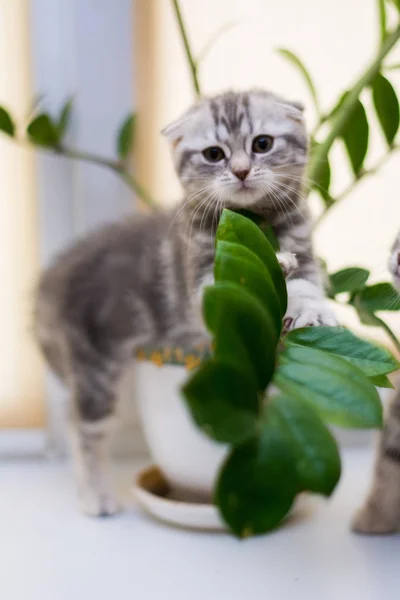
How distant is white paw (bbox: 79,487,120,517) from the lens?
3.27ft

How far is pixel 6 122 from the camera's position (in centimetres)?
108

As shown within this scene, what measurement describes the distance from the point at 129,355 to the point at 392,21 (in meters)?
0.88

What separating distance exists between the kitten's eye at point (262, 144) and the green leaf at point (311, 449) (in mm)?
472

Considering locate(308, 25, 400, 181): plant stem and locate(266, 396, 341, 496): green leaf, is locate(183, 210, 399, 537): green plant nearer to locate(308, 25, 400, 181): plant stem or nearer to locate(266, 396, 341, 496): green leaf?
locate(266, 396, 341, 496): green leaf

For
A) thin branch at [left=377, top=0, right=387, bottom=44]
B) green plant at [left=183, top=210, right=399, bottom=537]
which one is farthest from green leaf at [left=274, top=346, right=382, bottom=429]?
thin branch at [left=377, top=0, right=387, bottom=44]

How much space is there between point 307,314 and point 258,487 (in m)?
0.29

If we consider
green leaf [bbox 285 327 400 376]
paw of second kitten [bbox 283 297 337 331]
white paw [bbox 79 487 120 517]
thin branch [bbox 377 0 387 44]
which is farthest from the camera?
white paw [bbox 79 487 120 517]

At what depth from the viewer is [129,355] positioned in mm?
999

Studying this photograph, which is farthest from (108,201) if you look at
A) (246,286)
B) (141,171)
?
(246,286)

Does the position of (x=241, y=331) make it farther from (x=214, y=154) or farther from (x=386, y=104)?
(x=386, y=104)

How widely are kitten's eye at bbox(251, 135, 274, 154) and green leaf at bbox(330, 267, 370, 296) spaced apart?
0.19 metres

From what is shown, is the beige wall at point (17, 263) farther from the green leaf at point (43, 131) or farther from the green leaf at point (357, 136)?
the green leaf at point (357, 136)

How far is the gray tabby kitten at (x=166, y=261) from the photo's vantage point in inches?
28.3

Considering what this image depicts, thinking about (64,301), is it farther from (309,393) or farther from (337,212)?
(309,393)
